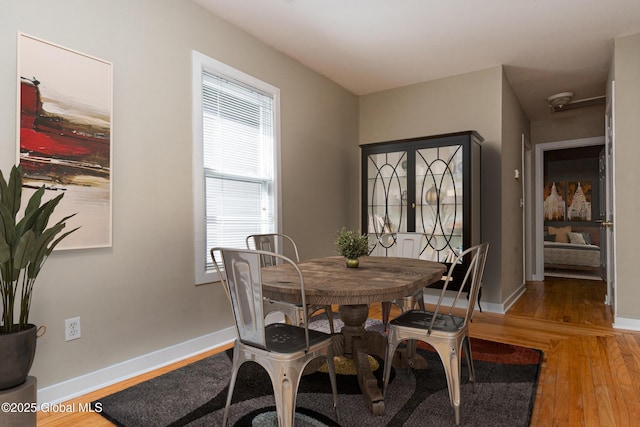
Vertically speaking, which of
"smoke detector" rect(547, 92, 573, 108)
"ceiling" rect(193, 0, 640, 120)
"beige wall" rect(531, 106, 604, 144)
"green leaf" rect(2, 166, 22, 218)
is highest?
"ceiling" rect(193, 0, 640, 120)

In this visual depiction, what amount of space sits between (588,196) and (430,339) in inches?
318

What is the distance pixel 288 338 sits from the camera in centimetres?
174

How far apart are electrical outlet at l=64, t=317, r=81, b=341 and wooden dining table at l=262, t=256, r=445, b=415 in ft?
3.63

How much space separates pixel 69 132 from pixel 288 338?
1661 millimetres

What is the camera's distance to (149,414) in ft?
6.18

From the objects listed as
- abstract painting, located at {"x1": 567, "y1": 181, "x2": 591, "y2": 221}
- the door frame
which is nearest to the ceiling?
the door frame

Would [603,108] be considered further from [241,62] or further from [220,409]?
[220,409]

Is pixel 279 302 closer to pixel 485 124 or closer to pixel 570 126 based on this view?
pixel 485 124

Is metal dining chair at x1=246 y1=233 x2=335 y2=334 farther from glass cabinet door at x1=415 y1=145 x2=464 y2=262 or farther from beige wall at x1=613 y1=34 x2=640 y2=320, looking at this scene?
beige wall at x1=613 y1=34 x2=640 y2=320

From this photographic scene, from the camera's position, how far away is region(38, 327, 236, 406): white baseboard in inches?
80.3

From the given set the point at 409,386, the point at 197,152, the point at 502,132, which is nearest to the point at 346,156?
the point at 502,132

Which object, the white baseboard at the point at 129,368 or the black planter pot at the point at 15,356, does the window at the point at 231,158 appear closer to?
the white baseboard at the point at 129,368

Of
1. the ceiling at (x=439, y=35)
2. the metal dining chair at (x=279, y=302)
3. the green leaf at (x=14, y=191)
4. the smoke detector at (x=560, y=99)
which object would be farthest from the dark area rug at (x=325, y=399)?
the smoke detector at (x=560, y=99)

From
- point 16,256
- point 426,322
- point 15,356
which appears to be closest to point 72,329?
point 15,356
